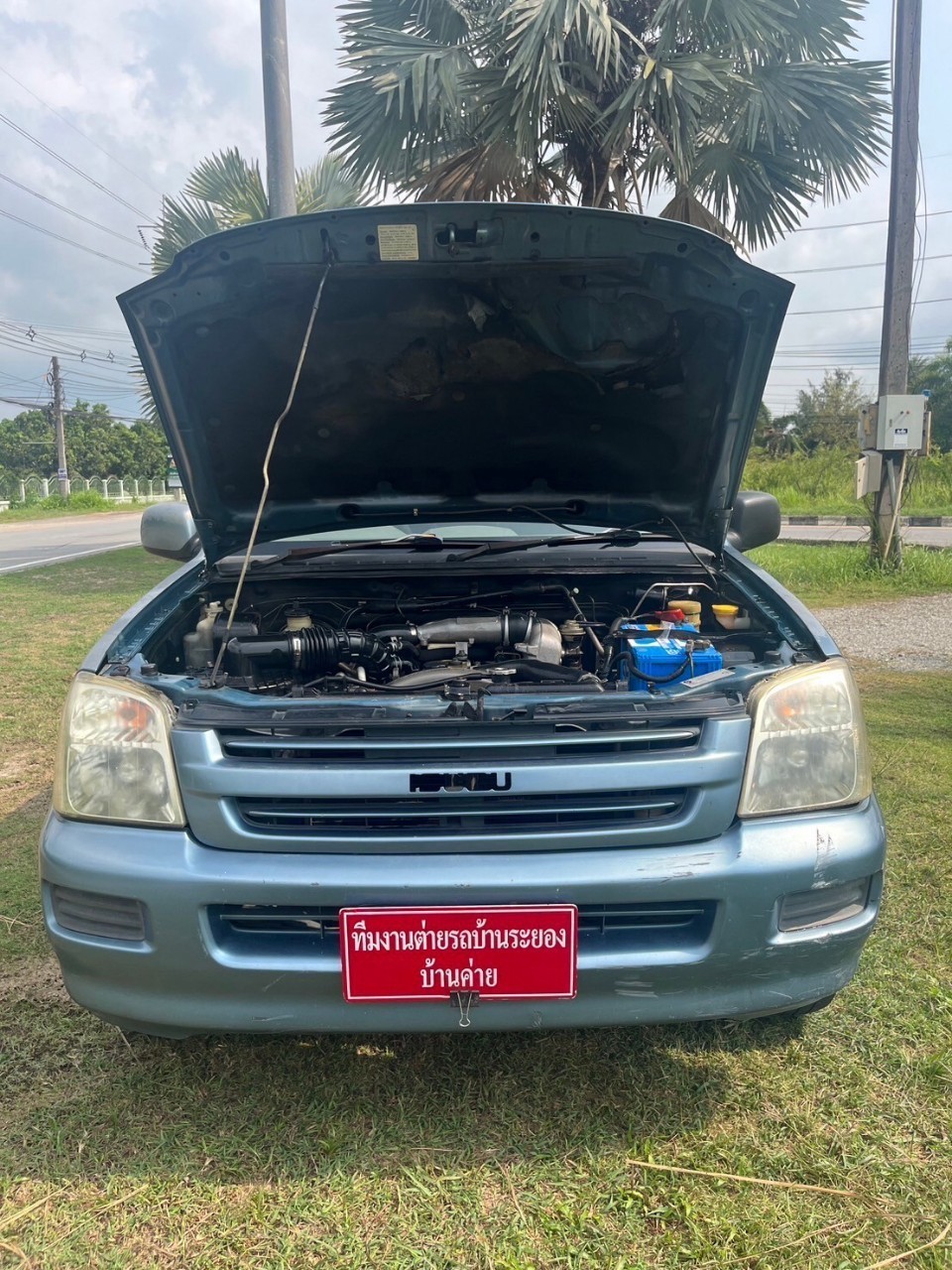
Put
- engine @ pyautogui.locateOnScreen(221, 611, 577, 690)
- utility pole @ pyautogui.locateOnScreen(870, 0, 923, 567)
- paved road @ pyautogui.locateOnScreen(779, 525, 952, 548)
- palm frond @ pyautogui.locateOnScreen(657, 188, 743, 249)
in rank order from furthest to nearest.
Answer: paved road @ pyautogui.locateOnScreen(779, 525, 952, 548)
utility pole @ pyautogui.locateOnScreen(870, 0, 923, 567)
palm frond @ pyautogui.locateOnScreen(657, 188, 743, 249)
engine @ pyautogui.locateOnScreen(221, 611, 577, 690)

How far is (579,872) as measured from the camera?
5.10 ft

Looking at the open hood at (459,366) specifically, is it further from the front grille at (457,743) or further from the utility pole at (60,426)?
the utility pole at (60,426)

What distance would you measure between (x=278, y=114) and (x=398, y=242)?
446cm

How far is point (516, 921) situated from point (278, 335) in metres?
1.71

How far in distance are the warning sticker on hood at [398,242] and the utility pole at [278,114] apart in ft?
13.3

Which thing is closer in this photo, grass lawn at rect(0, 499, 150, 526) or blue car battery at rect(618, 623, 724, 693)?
blue car battery at rect(618, 623, 724, 693)

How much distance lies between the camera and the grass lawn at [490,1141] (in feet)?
4.98

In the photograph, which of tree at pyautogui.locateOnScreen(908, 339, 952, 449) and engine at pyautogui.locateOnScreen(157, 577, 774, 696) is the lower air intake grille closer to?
engine at pyautogui.locateOnScreen(157, 577, 774, 696)

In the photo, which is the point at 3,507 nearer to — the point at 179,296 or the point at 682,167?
the point at 682,167

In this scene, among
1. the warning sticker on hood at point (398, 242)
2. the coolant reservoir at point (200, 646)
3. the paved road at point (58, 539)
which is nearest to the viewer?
the warning sticker on hood at point (398, 242)

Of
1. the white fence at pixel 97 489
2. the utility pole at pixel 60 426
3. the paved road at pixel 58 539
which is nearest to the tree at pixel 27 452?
the white fence at pixel 97 489

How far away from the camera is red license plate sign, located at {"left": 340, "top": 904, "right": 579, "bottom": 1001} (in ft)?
5.00

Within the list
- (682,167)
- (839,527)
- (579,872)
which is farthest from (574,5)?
(839,527)

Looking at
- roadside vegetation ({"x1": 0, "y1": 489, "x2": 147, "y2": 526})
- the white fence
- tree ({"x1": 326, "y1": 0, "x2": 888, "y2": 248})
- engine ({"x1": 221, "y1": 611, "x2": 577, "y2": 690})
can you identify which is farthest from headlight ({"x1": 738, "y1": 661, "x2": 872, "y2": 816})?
the white fence
